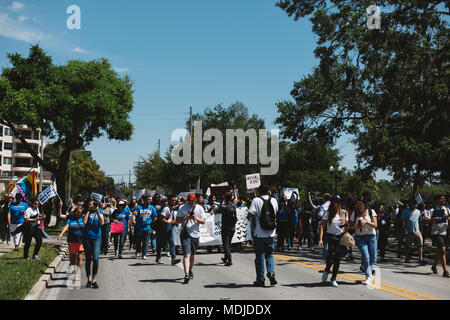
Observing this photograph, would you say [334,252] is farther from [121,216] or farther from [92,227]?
[121,216]

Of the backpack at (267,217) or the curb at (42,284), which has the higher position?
the backpack at (267,217)

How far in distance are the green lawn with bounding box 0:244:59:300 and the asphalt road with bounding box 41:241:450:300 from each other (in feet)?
1.33

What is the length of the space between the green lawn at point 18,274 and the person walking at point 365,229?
266 inches

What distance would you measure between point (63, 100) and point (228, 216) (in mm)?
17114

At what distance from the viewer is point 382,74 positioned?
19.0 meters

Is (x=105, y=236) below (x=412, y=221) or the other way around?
below

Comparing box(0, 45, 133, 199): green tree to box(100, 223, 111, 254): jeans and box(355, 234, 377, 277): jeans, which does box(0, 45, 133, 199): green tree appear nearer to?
box(100, 223, 111, 254): jeans

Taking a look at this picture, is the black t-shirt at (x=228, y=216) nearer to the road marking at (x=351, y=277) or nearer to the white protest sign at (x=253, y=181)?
the road marking at (x=351, y=277)

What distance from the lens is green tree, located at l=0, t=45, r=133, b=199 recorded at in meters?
26.0

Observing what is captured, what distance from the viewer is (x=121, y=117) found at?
29469 mm

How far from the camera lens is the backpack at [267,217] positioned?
909cm

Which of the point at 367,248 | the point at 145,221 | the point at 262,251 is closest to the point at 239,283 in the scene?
the point at 262,251

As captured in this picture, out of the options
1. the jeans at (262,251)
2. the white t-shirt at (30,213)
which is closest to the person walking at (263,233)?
the jeans at (262,251)
